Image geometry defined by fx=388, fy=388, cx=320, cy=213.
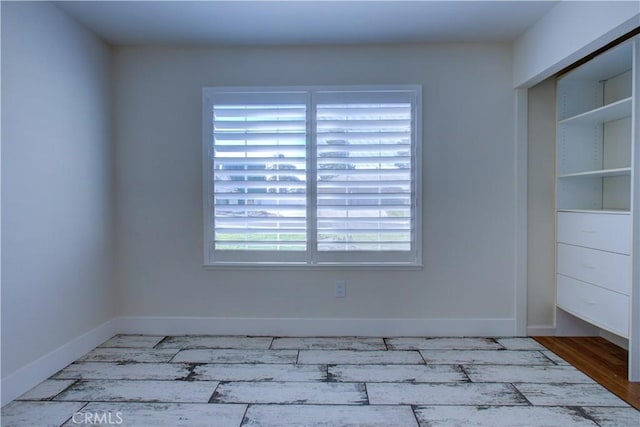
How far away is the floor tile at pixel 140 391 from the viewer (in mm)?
2119

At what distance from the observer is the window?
3.04m

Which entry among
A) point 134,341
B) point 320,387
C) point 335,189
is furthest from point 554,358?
point 134,341

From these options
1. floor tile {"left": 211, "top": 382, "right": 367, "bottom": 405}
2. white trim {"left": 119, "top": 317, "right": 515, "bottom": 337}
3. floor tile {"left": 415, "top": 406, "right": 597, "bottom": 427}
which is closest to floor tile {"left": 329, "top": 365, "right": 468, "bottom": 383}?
floor tile {"left": 211, "top": 382, "right": 367, "bottom": 405}

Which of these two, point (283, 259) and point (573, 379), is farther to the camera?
point (283, 259)

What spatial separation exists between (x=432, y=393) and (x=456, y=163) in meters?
1.72

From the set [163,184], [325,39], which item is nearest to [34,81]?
[163,184]

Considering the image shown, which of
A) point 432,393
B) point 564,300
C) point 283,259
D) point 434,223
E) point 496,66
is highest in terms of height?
point 496,66

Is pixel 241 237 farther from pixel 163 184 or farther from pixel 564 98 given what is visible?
pixel 564 98

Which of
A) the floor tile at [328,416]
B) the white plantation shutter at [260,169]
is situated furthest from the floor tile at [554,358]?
the white plantation shutter at [260,169]

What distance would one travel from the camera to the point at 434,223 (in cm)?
308

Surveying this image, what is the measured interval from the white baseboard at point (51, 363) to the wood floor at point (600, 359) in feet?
10.9

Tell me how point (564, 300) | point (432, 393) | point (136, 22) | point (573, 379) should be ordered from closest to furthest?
point (432, 393) < point (573, 379) < point (136, 22) < point (564, 300)

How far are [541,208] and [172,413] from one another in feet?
9.61

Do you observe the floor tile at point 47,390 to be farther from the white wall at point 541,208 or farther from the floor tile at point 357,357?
the white wall at point 541,208
